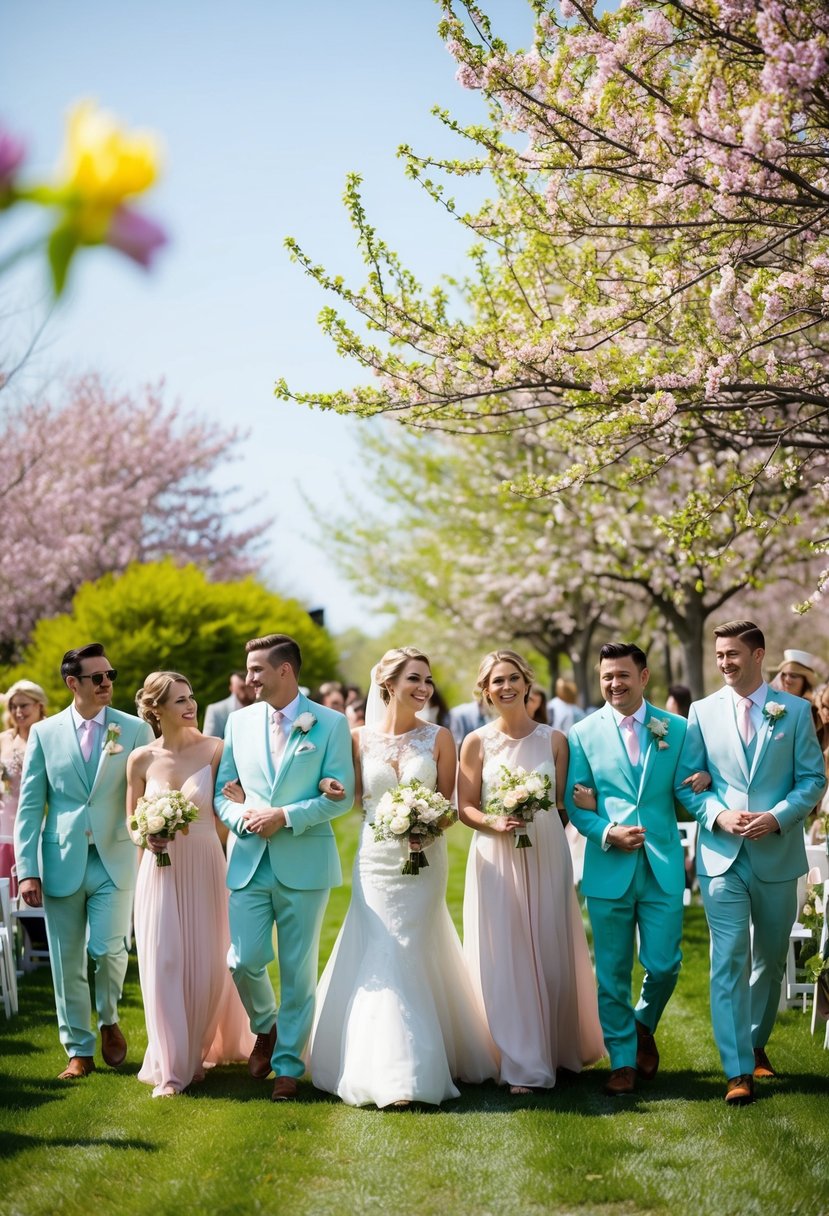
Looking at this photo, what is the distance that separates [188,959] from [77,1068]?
2.99 feet

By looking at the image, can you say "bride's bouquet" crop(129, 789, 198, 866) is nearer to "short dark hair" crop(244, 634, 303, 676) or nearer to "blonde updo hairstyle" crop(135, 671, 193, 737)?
"blonde updo hairstyle" crop(135, 671, 193, 737)

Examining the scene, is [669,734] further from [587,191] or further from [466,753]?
[587,191]

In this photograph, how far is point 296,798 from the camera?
7.05 meters

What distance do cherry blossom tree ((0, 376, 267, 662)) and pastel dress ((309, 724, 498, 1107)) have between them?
19.2 m

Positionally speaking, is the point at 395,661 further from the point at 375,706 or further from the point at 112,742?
the point at 112,742

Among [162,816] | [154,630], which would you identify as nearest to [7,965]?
[162,816]

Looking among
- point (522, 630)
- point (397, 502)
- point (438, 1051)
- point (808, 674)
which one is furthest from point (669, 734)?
point (522, 630)

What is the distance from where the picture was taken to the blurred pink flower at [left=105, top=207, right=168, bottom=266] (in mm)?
1213

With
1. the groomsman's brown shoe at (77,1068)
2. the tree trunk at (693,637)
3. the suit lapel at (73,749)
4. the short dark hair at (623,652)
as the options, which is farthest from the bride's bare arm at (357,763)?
the tree trunk at (693,637)

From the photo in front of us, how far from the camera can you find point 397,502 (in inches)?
1073

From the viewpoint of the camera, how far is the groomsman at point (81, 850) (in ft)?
24.2

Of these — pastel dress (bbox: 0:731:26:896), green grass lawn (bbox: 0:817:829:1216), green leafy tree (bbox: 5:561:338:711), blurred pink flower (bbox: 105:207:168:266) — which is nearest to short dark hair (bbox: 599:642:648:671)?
green grass lawn (bbox: 0:817:829:1216)

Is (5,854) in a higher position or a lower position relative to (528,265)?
lower

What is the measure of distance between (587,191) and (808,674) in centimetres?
397
